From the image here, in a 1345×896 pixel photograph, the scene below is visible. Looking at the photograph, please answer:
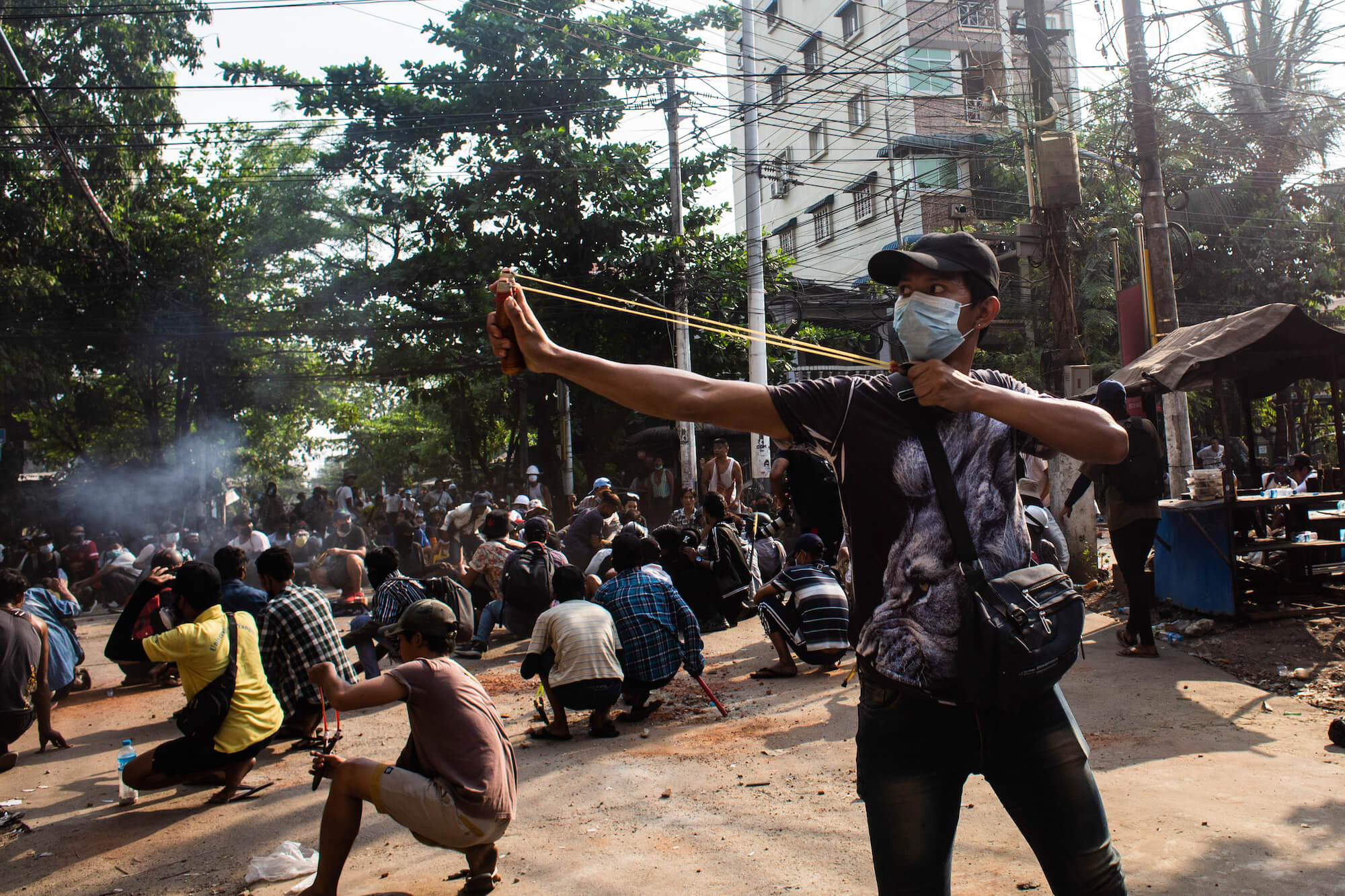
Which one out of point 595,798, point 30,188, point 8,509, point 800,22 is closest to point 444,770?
point 595,798

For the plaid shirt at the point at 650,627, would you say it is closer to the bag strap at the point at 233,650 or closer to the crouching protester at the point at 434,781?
the bag strap at the point at 233,650

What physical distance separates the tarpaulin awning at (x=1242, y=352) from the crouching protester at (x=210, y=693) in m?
6.87

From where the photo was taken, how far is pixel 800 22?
34656mm

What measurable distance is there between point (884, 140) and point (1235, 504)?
65.9 feet

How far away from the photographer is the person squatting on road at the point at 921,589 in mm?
1852

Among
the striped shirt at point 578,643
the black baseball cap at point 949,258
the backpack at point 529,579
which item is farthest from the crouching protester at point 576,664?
the black baseball cap at point 949,258

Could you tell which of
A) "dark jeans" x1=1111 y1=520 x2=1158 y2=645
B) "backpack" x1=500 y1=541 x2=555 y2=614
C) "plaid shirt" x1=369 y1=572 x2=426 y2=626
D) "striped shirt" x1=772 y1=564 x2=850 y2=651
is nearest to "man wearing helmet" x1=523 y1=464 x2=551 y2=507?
"backpack" x1=500 y1=541 x2=555 y2=614

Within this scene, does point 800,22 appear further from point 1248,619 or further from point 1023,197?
point 1248,619

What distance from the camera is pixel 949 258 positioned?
6.68 feet

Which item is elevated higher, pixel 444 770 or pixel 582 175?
pixel 582 175

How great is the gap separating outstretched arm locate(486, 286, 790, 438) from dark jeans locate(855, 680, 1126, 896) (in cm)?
60

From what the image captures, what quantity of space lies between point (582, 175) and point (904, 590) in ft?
58.4

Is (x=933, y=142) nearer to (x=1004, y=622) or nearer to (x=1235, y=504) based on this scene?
(x=1235, y=504)

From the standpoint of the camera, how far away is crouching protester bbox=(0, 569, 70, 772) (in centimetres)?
599
